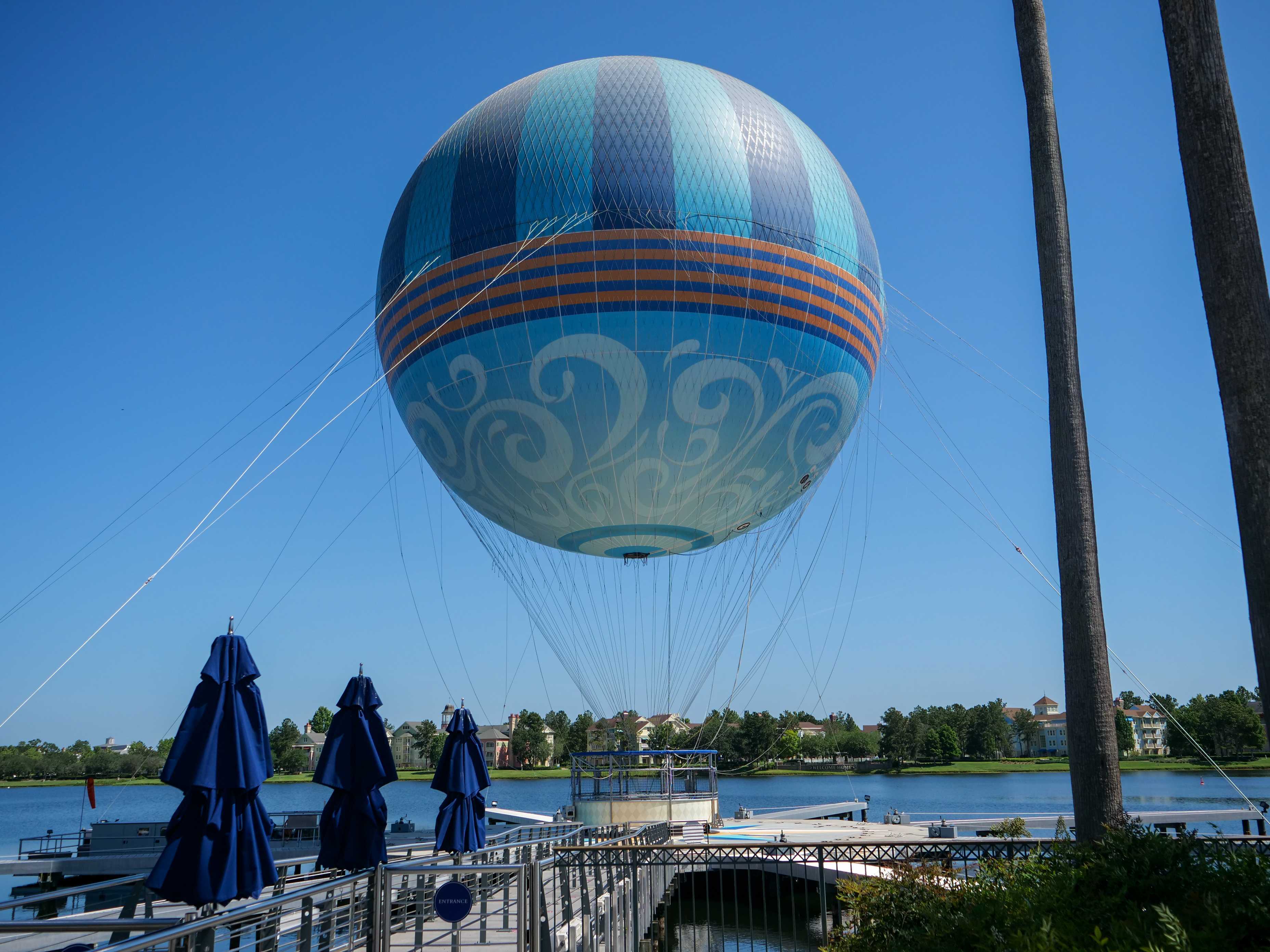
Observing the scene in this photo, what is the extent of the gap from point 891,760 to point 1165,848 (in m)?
120

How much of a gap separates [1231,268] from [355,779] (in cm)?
934

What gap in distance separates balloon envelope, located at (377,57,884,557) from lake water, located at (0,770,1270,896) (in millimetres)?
27677

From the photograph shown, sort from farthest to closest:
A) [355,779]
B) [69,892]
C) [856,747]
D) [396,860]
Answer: [856,747] < [396,860] < [355,779] < [69,892]

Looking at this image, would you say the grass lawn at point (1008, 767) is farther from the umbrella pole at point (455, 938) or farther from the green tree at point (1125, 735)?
the umbrella pole at point (455, 938)

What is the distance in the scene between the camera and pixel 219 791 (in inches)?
311

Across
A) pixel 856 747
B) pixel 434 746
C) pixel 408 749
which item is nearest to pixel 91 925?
pixel 434 746

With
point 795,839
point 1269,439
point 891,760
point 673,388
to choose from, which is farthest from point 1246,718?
point 1269,439

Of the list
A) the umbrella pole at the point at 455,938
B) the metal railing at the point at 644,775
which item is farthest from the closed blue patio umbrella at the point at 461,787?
the metal railing at the point at 644,775

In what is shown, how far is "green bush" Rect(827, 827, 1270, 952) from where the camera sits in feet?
14.5

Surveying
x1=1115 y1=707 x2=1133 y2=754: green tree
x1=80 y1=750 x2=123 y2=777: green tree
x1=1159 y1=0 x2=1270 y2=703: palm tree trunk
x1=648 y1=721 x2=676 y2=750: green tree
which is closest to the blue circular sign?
x1=1159 y1=0 x2=1270 y2=703: palm tree trunk

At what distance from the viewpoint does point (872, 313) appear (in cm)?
1856

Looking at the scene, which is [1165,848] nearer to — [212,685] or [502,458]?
[212,685]

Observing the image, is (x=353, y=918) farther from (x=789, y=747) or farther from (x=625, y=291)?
(x=789, y=747)

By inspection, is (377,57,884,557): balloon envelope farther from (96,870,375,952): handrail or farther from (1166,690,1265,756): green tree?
(1166,690,1265,756): green tree
